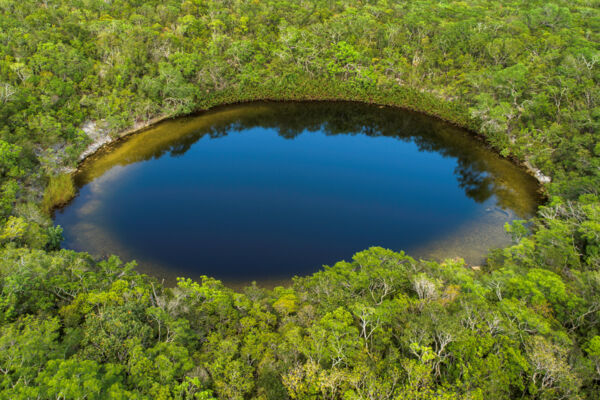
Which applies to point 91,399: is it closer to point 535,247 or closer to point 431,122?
point 535,247

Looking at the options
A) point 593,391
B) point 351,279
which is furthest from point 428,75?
point 593,391

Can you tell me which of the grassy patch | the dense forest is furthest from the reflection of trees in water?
the grassy patch

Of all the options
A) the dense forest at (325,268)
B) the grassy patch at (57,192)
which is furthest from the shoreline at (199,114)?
the grassy patch at (57,192)

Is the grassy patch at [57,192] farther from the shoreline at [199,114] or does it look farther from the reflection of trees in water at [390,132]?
the reflection of trees in water at [390,132]

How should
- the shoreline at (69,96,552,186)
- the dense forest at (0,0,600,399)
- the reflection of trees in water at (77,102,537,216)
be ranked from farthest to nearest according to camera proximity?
the shoreline at (69,96,552,186)
the reflection of trees in water at (77,102,537,216)
the dense forest at (0,0,600,399)

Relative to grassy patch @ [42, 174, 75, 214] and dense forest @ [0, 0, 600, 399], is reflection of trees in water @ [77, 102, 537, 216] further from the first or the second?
grassy patch @ [42, 174, 75, 214]

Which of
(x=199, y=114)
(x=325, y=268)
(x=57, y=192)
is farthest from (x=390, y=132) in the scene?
(x=57, y=192)
